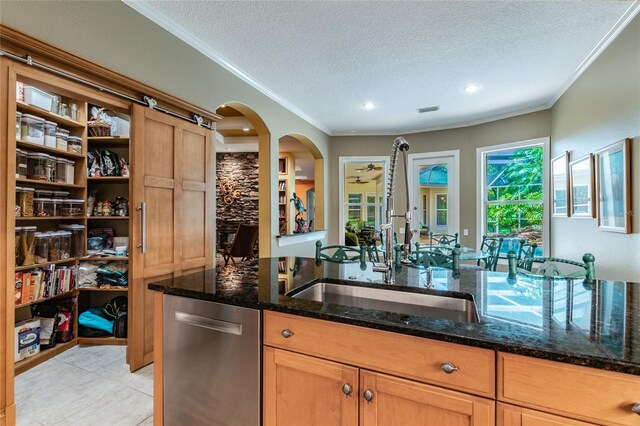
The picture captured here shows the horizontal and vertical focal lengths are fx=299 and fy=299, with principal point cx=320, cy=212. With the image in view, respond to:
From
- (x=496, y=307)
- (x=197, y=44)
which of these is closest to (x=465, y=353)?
(x=496, y=307)

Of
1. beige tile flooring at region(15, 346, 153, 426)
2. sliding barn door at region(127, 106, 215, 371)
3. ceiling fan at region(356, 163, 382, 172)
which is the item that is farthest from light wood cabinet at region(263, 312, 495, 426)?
ceiling fan at region(356, 163, 382, 172)

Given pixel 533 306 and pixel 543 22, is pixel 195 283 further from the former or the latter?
pixel 543 22

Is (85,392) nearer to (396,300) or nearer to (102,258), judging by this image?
(102,258)

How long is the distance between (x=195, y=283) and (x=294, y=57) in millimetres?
2471

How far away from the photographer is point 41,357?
2.62 m

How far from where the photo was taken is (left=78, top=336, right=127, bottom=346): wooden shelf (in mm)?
2969

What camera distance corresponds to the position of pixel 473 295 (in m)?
1.37

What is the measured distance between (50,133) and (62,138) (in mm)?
134

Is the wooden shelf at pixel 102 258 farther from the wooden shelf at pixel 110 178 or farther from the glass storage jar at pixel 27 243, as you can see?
the wooden shelf at pixel 110 178

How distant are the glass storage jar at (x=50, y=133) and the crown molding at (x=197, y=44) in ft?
4.25

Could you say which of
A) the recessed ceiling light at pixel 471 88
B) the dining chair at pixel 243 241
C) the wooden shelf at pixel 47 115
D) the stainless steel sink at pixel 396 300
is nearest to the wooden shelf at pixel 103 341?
the wooden shelf at pixel 47 115

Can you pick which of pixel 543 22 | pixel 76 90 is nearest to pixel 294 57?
pixel 76 90

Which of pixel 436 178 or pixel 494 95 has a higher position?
pixel 494 95

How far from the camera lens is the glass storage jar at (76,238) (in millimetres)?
2885
